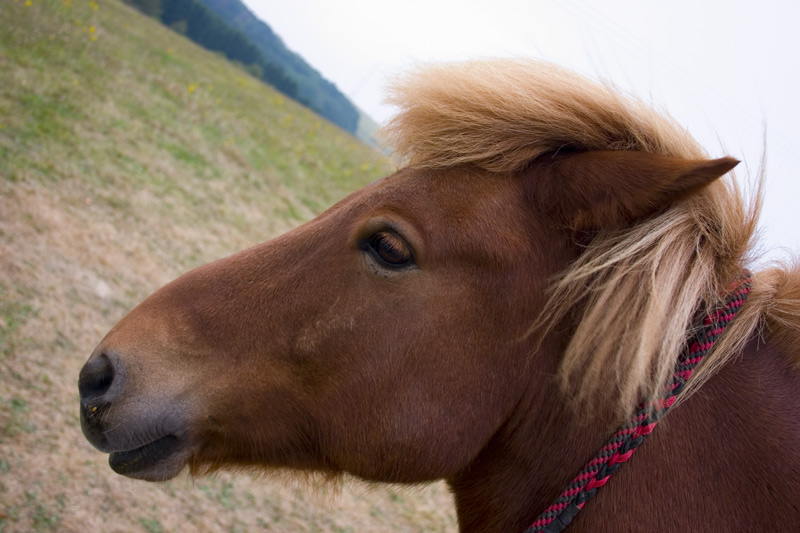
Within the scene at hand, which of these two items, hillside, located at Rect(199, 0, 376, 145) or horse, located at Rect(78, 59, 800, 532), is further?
hillside, located at Rect(199, 0, 376, 145)

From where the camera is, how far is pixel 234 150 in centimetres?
1314

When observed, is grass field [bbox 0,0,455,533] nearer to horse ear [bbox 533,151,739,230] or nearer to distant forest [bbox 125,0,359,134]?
horse ear [bbox 533,151,739,230]

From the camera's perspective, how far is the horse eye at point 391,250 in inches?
63.6

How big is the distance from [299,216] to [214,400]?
10.4 m

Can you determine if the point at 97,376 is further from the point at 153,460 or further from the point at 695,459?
the point at 695,459

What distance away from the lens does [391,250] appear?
1.62 meters

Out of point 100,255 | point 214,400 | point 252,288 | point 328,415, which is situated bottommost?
point 100,255

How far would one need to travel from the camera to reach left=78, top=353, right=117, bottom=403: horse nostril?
1606mm

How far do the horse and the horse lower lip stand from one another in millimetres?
12

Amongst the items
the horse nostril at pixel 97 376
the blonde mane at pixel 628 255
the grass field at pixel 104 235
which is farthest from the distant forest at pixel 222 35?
the blonde mane at pixel 628 255

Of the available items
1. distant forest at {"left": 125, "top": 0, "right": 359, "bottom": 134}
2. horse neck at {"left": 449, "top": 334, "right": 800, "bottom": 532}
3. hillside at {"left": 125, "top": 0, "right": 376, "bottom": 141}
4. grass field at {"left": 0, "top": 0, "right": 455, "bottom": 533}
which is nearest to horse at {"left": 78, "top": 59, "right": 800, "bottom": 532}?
horse neck at {"left": 449, "top": 334, "right": 800, "bottom": 532}

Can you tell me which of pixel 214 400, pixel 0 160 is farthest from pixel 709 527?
pixel 0 160

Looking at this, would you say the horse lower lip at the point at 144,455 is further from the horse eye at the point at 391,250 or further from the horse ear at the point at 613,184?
the horse ear at the point at 613,184

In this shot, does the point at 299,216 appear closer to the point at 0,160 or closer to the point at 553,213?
the point at 0,160
